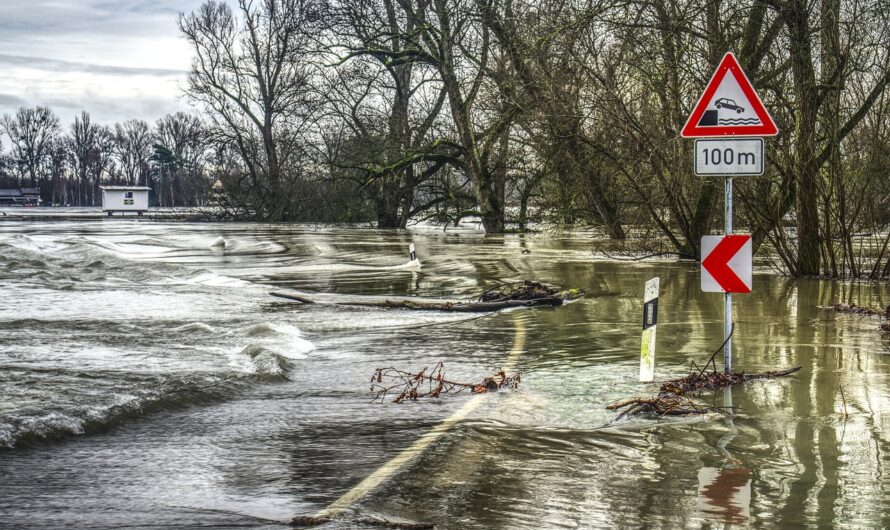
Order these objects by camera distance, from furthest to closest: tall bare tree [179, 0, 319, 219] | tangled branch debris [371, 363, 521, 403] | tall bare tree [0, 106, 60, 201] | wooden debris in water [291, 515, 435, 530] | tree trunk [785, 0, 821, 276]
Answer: tall bare tree [0, 106, 60, 201], tall bare tree [179, 0, 319, 219], tree trunk [785, 0, 821, 276], tangled branch debris [371, 363, 521, 403], wooden debris in water [291, 515, 435, 530]

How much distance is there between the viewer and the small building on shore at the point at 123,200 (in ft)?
325

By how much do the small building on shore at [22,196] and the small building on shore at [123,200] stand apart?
147ft

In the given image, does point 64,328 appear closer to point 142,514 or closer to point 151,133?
point 142,514

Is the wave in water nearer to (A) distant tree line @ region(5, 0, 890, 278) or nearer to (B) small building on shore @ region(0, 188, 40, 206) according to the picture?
(A) distant tree line @ region(5, 0, 890, 278)

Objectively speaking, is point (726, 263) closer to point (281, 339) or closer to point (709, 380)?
point (709, 380)

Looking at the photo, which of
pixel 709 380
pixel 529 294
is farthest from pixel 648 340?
pixel 529 294

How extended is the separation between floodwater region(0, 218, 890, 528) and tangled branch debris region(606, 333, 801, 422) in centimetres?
17

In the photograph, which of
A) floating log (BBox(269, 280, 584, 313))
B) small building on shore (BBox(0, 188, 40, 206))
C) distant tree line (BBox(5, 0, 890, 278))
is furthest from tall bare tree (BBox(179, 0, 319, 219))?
small building on shore (BBox(0, 188, 40, 206))

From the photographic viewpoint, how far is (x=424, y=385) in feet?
28.9

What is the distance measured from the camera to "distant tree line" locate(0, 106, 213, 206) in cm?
13900

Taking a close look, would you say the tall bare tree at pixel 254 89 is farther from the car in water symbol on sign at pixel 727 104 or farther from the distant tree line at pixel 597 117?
the car in water symbol on sign at pixel 727 104

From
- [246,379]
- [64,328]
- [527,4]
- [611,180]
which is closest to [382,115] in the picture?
[611,180]

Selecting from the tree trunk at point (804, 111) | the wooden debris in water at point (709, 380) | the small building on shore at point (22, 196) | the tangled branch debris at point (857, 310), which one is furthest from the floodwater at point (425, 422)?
the small building on shore at point (22, 196)

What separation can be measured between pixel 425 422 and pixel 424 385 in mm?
1573
